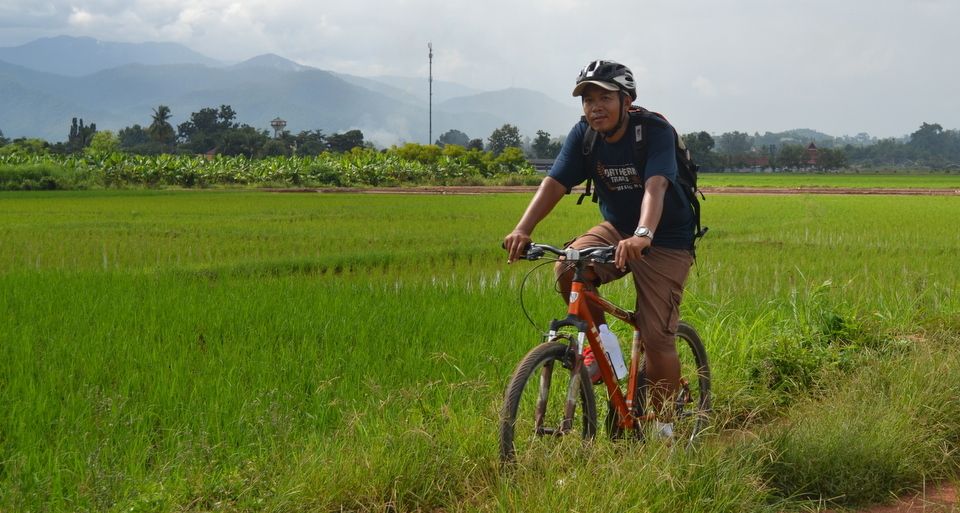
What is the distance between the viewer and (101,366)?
4.56 metres

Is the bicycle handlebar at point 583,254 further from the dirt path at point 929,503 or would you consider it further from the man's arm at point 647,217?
the dirt path at point 929,503

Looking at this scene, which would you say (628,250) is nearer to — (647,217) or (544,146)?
(647,217)

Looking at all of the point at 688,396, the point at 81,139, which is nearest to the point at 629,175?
the point at 688,396

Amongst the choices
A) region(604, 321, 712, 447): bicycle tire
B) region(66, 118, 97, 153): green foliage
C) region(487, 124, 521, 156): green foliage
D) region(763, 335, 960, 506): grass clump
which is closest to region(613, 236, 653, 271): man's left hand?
region(604, 321, 712, 447): bicycle tire

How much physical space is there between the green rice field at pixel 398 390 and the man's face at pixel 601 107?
2.29 ft

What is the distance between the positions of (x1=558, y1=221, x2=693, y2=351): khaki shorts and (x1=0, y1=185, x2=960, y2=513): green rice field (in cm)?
42

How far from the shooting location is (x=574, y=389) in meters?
2.99

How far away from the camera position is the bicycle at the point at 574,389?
9.29 ft

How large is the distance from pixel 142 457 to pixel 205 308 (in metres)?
3.17

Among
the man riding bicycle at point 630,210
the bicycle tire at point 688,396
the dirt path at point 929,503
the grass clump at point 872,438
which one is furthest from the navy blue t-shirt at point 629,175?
the dirt path at point 929,503

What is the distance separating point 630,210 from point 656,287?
282 mm

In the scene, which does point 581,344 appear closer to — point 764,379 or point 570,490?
point 570,490

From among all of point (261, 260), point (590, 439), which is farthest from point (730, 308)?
point (261, 260)

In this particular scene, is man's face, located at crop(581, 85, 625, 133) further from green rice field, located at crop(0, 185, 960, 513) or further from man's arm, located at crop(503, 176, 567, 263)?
green rice field, located at crop(0, 185, 960, 513)
